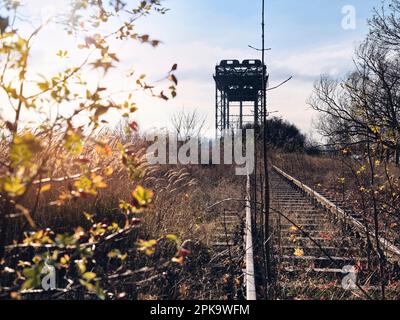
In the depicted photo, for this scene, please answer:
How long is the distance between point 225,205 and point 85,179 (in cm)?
691

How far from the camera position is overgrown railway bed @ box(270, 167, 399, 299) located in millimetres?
3965

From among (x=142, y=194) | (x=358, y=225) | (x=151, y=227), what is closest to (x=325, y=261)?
(x=358, y=225)

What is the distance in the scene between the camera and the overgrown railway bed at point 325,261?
13.0 ft

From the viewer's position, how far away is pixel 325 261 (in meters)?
4.94

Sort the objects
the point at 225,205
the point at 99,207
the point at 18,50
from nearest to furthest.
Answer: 1. the point at 18,50
2. the point at 99,207
3. the point at 225,205

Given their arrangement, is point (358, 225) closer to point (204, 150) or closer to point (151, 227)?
point (151, 227)

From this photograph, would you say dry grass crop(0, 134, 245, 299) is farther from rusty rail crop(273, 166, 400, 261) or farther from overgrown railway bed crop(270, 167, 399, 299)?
rusty rail crop(273, 166, 400, 261)

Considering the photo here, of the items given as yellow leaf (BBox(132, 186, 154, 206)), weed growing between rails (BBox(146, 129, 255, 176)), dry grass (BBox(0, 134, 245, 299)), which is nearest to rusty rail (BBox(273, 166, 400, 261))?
dry grass (BBox(0, 134, 245, 299))

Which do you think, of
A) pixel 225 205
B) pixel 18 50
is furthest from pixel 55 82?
pixel 225 205

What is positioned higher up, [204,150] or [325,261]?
[204,150]

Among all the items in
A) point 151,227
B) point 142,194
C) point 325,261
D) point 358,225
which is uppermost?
point 142,194

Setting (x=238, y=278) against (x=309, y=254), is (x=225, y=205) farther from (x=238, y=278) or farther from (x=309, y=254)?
(x=238, y=278)

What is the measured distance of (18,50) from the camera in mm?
1444

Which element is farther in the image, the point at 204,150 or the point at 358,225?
the point at 204,150
